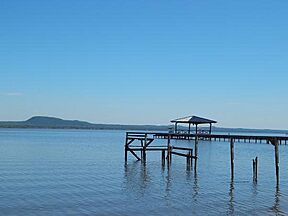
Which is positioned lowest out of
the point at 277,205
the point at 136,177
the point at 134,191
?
the point at 277,205

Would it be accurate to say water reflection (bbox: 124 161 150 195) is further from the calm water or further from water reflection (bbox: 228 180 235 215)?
water reflection (bbox: 228 180 235 215)

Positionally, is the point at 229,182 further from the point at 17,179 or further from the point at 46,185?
the point at 17,179

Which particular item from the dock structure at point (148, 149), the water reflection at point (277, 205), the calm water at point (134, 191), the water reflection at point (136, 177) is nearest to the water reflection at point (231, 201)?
the calm water at point (134, 191)

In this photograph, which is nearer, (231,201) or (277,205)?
(277,205)

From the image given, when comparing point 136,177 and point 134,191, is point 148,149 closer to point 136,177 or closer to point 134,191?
point 136,177

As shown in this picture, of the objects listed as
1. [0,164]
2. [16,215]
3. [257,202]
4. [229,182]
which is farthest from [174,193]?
[0,164]

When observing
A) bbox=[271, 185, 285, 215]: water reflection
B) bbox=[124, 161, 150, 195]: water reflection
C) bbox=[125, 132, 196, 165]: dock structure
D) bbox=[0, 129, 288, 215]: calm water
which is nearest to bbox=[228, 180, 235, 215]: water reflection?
bbox=[0, 129, 288, 215]: calm water

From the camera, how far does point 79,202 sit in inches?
781

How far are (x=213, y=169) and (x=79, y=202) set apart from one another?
61.3ft

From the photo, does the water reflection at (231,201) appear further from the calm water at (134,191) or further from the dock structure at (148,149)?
the dock structure at (148,149)

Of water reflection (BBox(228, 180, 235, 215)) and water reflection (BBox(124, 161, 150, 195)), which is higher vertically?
water reflection (BBox(124, 161, 150, 195))

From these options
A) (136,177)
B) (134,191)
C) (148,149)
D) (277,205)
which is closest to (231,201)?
(277,205)

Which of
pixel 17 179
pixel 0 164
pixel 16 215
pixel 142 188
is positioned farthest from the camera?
pixel 0 164

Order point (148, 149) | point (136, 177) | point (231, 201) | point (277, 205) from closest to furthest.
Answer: point (277, 205) → point (231, 201) → point (136, 177) → point (148, 149)
